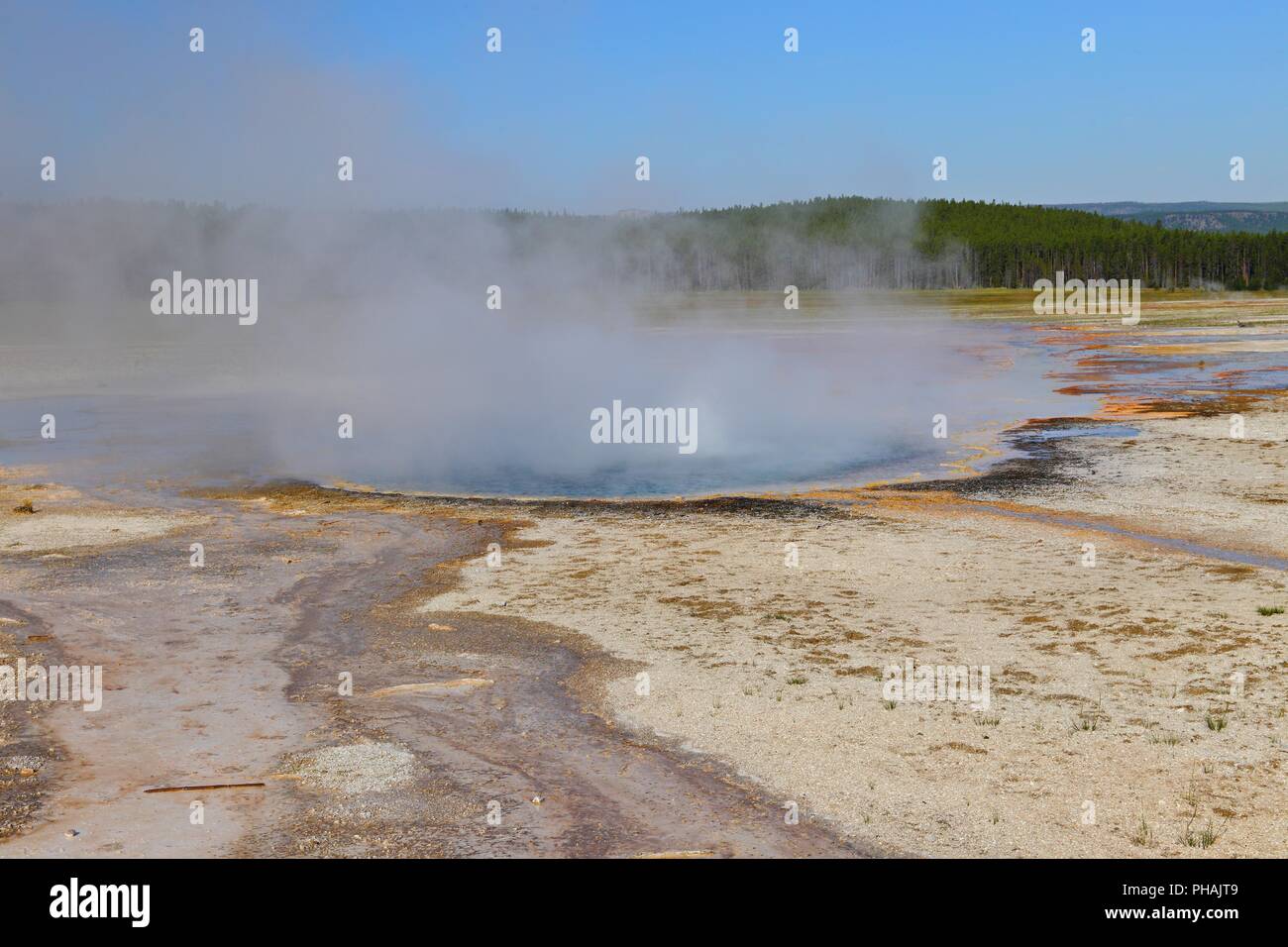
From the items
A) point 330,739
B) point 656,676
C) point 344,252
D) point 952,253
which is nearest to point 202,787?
point 330,739

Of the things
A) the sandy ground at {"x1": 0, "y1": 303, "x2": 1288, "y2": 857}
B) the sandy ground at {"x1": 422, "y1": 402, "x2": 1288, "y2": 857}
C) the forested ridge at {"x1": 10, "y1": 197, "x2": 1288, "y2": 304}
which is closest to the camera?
the sandy ground at {"x1": 0, "y1": 303, "x2": 1288, "y2": 857}

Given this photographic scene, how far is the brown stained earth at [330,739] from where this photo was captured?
547 cm

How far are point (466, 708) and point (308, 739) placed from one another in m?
1.01

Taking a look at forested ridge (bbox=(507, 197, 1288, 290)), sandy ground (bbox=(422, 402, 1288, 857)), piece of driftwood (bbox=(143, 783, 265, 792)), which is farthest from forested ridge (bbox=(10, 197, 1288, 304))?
piece of driftwood (bbox=(143, 783, 265, 792))

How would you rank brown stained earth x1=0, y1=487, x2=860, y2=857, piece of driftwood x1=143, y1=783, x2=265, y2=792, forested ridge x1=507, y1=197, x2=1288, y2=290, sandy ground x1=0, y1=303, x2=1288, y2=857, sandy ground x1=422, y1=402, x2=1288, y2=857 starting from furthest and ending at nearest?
forested ridge x1=507, y1=197, x2=1288, y2=290 → piece of driftwood x1=143, y1=783, x2=265, y2=792 → sandy ground x1=422, y1=402, x2=1288, y2=857 → sandy ground x1=0, y1=303, x2=1288, y2=857 → brown stained earth x1=0, y1=487, x2=860, y2=857

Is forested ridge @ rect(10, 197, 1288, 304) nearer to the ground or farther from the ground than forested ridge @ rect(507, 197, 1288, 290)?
nearer to the ground

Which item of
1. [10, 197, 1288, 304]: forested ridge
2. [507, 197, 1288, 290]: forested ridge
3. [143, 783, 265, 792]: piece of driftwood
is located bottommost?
[143, 783, 265, 792]: piece of driftwood

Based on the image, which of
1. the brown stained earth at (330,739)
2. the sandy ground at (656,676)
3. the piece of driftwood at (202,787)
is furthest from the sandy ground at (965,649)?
the piece of driftwood at (202,787)

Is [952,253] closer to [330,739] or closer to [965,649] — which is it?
[965,649]

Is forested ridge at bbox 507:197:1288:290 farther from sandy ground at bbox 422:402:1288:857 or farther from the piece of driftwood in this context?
the piece of driftwood

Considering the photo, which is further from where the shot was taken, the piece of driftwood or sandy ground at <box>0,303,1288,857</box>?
the piece of driftwood

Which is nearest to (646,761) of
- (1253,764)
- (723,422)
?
(1253,764)

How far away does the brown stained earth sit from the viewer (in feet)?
18.0
